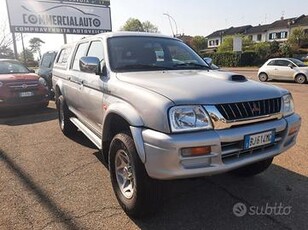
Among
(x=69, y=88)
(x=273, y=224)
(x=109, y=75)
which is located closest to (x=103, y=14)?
(x=69, y=88)

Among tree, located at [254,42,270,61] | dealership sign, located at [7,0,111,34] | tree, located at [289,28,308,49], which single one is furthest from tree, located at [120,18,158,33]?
dealership sign, located at [7,0,111,34]

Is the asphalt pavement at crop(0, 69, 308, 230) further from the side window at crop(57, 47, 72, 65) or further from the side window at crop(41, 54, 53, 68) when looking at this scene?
the side window at crop(41, 54, 53, 68)

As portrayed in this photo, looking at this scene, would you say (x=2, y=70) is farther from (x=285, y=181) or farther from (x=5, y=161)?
(x=285, y=181)

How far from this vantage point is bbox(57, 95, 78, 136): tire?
6.23 m

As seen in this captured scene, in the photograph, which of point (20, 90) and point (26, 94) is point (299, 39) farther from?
point (20, 90)

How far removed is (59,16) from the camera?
23.3m

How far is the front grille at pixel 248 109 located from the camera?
9.37 feet

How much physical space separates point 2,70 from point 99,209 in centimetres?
783

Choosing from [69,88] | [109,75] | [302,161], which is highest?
[109,75]

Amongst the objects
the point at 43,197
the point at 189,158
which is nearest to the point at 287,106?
the point at 189,158

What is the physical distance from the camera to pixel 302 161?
187 inches

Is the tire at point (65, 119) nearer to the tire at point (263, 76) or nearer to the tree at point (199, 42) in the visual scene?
the tire at point (263, 76)

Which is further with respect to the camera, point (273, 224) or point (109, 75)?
point (109, 75)

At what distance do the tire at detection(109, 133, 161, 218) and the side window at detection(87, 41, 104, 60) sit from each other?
1.47 meters
